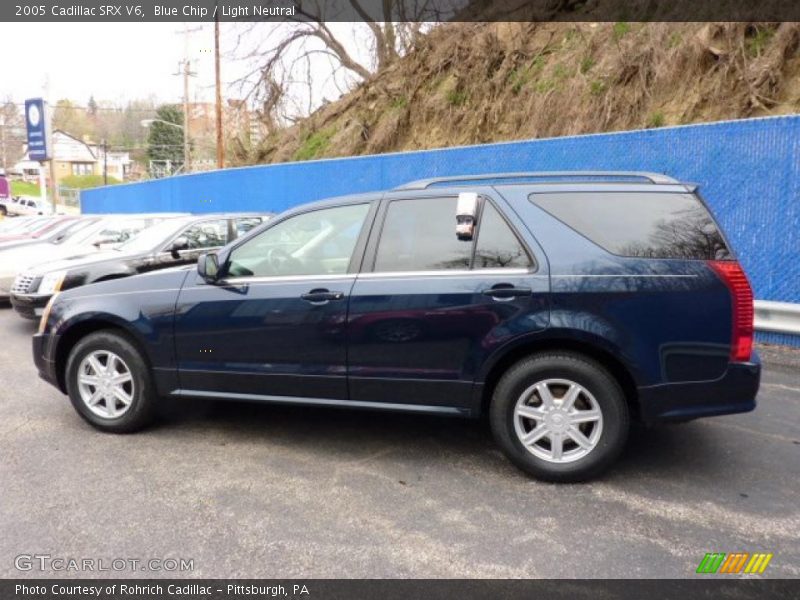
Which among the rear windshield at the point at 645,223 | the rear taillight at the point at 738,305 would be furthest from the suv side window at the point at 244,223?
the rear taillight at the point at 738,305

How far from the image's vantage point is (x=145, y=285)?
167 inches

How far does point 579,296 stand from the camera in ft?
11.2

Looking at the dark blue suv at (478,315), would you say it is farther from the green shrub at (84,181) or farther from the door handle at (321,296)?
the green shrub at (84,181)

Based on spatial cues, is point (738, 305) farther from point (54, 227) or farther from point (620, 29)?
point (54, 227)

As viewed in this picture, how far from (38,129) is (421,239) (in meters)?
29.0

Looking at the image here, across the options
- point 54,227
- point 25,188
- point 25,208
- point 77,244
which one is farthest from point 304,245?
point 25,188

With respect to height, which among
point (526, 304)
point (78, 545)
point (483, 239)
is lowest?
point (78, 545)

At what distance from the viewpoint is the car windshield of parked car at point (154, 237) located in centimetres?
778

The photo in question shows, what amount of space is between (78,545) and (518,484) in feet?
7.68

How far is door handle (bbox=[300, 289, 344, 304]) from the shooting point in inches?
149

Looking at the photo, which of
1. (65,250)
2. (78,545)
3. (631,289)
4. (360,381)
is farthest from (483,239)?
(65,250)

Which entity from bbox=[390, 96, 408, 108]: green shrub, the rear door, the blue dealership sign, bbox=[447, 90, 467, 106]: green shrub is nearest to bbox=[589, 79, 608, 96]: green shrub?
bbox=[447, 90, 467, 106]: green shrub

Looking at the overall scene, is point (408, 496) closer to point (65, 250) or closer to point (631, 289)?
point (631, 289)

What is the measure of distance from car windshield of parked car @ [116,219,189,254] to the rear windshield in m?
5.79
